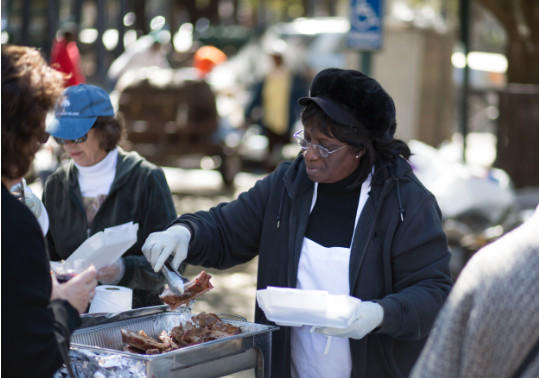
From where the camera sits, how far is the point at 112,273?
12.8ft

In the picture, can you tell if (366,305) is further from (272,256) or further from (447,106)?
(447,106)

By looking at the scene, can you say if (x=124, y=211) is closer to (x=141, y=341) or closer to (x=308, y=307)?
(x=141, y=341)

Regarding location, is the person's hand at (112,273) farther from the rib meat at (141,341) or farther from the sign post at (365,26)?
the sign post at (365,26)

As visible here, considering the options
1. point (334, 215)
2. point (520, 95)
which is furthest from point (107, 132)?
point (520, 95)

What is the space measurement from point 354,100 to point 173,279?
0.89m

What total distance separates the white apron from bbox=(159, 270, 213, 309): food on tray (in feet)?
1.11

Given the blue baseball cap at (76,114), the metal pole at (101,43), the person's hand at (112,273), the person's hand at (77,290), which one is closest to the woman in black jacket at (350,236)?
the person's hand at (112,273)

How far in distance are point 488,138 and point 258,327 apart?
1967cm

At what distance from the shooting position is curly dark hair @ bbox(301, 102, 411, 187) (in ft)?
11.2

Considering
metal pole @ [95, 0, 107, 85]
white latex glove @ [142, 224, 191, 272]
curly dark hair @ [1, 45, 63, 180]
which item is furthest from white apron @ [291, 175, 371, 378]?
metal pole @ [95, 0, 107, 85]

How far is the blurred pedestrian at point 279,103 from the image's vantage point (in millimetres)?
14398

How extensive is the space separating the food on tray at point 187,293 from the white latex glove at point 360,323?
54cm

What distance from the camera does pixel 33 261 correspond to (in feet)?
7.90

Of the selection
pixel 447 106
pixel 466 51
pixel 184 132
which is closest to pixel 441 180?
pixel 466 51
